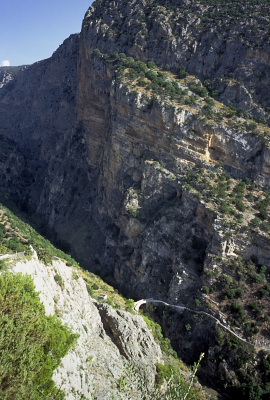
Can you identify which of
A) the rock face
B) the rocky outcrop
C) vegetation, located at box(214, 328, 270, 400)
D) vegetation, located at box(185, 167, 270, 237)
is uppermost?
the rocky outcrop

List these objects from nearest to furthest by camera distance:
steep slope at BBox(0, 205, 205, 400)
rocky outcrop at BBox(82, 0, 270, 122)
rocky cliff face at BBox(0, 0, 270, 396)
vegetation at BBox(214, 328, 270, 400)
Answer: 1. steep slope at BBox(0, 205, 205, 400)
2. vegetation at BBox(214, 328, 270, 400)
3. rocky cliff face at BBox(0, 0, 270, 396)
4. rocky outcrop at BBox(82, 0, 270, 122)

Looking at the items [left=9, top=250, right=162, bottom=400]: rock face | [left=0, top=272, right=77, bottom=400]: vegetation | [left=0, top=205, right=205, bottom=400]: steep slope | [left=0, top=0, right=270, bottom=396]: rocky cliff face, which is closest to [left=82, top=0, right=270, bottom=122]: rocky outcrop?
[left=0, top=0, right=270, bottom=396]: rocky cliff face

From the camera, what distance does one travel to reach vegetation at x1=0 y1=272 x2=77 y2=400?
16.1 m

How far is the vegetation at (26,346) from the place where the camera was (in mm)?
16094

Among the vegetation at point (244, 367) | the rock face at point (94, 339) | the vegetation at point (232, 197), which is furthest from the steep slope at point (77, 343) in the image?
the vegetation at point (232, 197)

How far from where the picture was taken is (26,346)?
17500 millimetres

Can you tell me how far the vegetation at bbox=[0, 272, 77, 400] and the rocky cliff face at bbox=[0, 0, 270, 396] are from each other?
78.7 feet

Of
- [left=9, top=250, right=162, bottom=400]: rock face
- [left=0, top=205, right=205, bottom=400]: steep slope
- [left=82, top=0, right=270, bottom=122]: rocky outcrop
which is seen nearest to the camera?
[left=0, top=205, right=205, bottom=400]: steep slope

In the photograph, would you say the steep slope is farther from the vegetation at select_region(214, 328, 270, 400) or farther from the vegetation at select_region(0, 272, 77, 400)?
the vegetation at select_region(214, 328, 270, 400)

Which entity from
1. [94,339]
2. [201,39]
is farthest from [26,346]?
[201,39]

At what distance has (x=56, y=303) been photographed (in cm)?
2922

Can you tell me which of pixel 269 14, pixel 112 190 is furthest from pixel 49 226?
pixel 269 14

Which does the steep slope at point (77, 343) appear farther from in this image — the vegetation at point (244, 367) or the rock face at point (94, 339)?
the vegetation at point (244, 367)

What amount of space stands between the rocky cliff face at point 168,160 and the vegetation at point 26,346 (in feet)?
78.7
